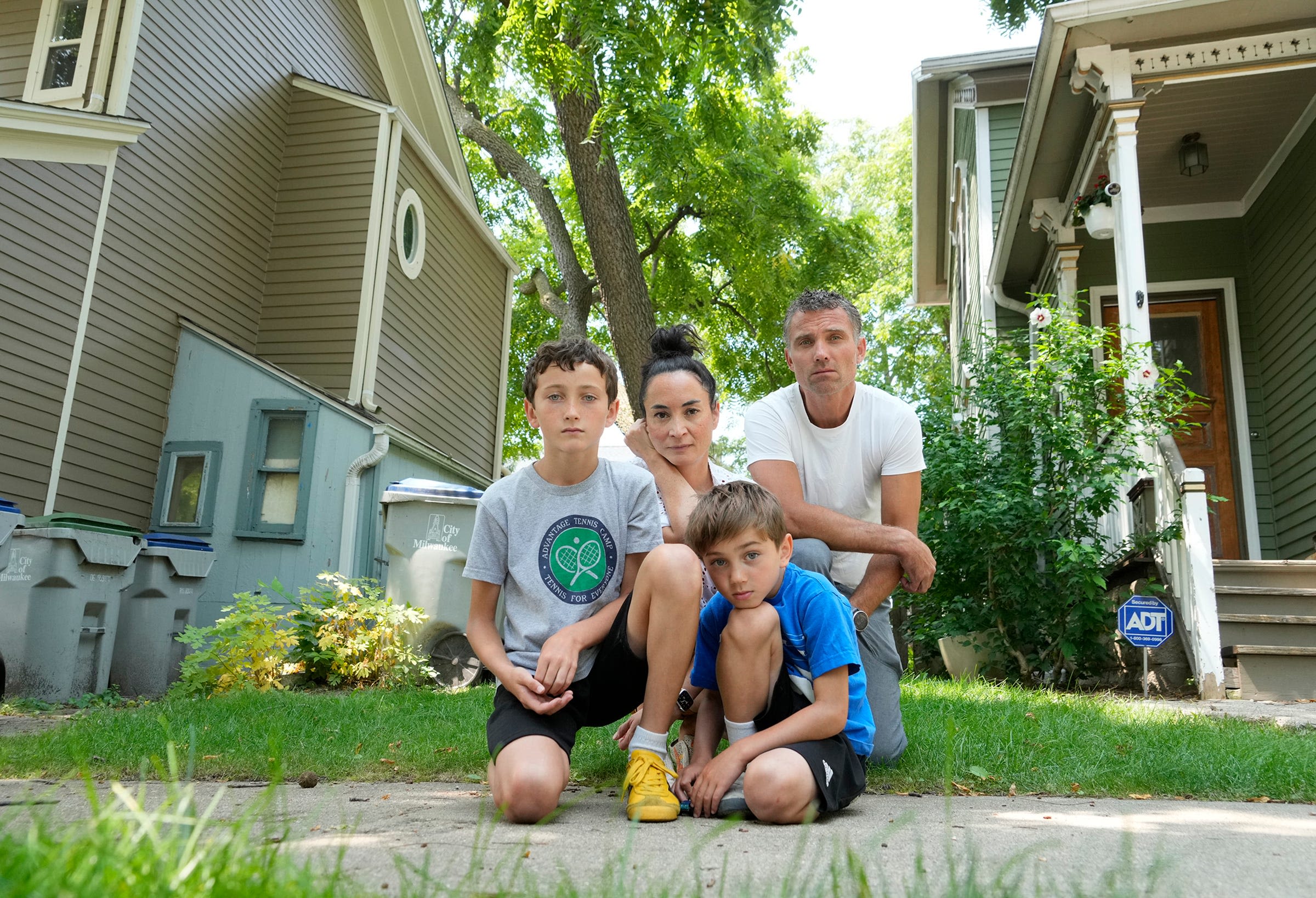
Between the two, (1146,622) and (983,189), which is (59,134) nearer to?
(1146,622)

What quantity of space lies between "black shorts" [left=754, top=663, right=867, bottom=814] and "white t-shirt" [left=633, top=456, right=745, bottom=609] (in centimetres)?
32

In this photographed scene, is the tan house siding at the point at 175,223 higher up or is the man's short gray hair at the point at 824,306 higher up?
the tan house siding at the point at 175,223

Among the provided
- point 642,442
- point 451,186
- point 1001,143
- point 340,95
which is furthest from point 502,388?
point 642,442

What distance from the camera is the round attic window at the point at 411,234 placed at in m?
9.80

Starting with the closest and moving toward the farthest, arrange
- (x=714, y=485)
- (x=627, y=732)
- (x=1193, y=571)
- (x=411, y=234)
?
1. (x=627, y=732)
2. (x=714, y=485)
3. (x=1193, y=571)
4. (x=411, y=234)

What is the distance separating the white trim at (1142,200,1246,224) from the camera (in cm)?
796

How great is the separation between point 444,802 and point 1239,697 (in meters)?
4.33

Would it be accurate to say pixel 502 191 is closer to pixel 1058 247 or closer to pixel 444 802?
pixel 1058 247

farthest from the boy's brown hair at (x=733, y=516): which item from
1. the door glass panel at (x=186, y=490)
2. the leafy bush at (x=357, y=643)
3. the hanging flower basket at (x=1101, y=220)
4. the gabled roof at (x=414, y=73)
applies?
the gabled roof at (x=414, y=73)

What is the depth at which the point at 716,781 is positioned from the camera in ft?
7.07

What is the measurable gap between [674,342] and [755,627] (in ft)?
3.51

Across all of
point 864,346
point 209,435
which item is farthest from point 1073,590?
point 209,435

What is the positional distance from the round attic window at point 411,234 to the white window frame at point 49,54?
290cm

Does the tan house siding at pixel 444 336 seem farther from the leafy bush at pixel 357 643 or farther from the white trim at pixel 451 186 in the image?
the leafy bush at pixel 357 643
